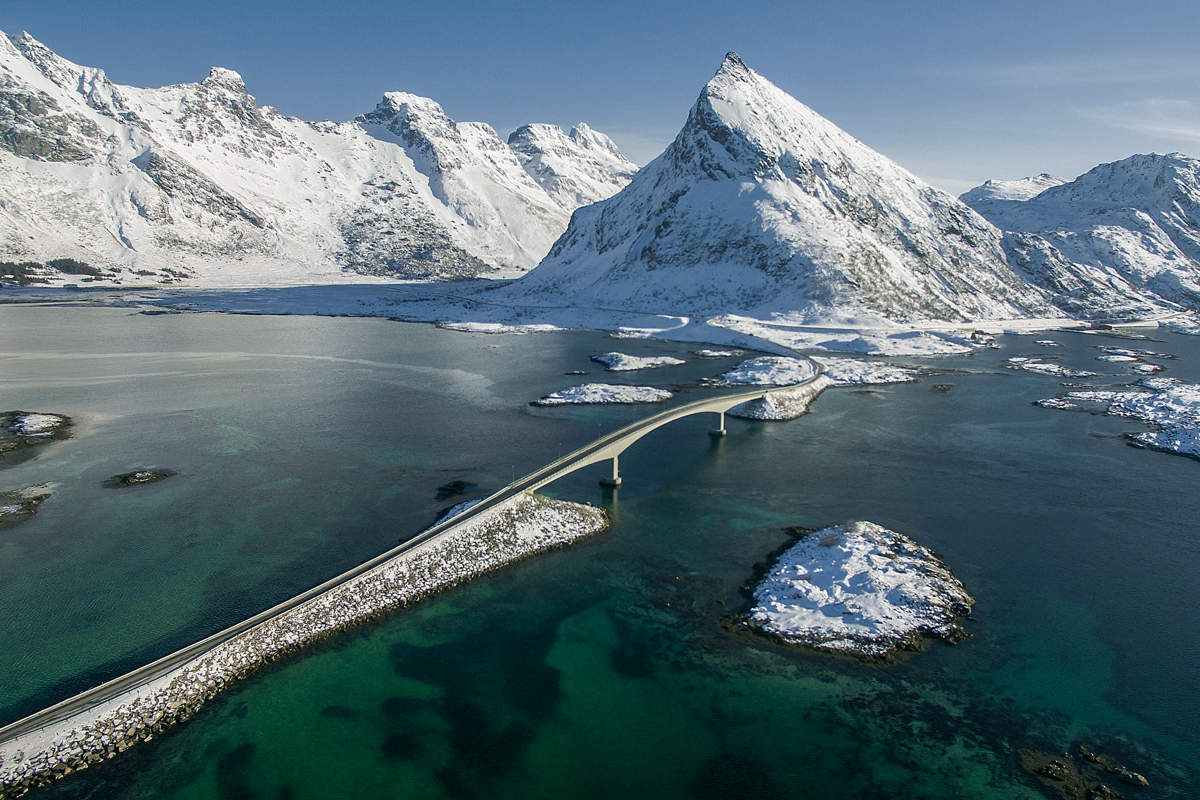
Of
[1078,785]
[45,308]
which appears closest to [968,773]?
[1078,785]

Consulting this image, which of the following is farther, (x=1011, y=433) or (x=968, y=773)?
(x=1011, y=433)

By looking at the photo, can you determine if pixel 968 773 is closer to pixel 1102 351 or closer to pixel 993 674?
pixel 993 674

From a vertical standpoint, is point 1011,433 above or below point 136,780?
above

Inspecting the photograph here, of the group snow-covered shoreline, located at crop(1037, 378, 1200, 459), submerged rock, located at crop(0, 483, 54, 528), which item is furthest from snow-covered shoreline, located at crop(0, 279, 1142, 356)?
submerged rock, located at crop(0, 483, 54, 528)

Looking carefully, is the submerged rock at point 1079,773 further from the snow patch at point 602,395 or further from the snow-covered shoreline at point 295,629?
the snow patch at point 602,395

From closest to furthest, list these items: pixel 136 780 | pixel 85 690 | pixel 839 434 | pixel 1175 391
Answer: pixel 136 780 < pixel 85 690 < pixel 839 434 < pixel 1175 391

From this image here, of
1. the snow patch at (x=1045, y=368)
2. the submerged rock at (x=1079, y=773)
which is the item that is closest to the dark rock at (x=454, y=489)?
the submerged rock at (x=1079, y=773)

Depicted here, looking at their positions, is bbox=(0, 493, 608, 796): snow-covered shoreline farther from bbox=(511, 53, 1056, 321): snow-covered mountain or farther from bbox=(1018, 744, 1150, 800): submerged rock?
bbox=(511, 53, 1056, 321): snow-covered mountain
